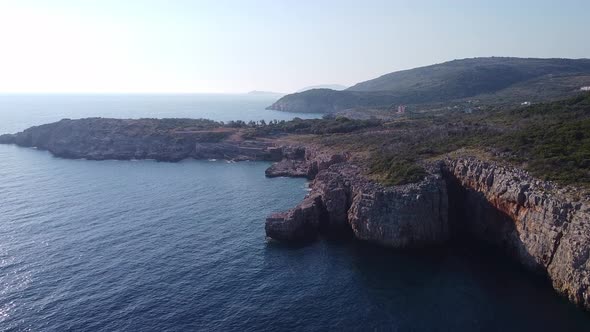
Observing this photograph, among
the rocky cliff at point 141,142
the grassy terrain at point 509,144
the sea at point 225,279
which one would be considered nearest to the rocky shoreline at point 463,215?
the sea at point 225,279

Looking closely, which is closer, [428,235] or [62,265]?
[62,265]

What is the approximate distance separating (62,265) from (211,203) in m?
29.1

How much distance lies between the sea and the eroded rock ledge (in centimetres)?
204

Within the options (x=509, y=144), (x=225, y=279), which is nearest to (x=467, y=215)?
(x=509, y=144)

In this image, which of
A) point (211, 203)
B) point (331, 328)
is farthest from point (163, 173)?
point (331, 328)

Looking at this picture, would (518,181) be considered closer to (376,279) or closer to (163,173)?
(376,279)

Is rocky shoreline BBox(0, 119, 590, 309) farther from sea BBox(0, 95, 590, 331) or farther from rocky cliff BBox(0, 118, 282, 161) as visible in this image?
rocky cliff BBox(0, 118, 282, 161)

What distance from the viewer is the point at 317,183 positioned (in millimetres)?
71750

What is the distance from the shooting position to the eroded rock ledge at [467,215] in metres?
41.2

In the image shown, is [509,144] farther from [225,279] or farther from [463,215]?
[225,279]

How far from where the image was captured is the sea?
38500mm

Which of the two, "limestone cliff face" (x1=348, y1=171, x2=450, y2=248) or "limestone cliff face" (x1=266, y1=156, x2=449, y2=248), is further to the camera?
"limestone cliff face" (x1=266, y1=156, x2=449, y2=248)

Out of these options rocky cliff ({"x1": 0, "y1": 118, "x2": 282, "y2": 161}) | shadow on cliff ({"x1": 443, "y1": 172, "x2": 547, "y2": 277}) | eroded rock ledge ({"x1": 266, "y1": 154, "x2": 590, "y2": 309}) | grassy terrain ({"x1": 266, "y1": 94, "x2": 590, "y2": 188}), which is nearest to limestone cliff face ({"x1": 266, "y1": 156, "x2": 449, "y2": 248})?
eroded rock ledge ({"x1": 266, "y1": 154, "x2": 590, "y2": 309})

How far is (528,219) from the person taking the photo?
46.6 metres
